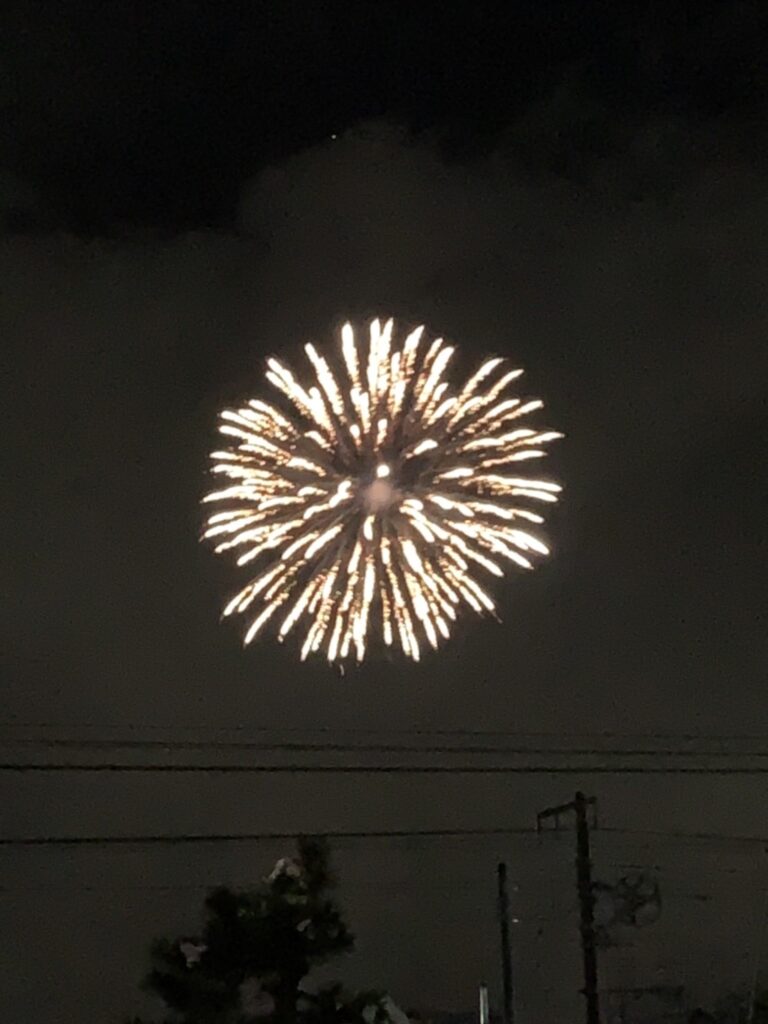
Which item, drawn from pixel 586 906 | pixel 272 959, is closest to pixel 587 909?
pixel 586 906

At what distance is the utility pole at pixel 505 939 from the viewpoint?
2233 cm

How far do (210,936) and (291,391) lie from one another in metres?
9.96

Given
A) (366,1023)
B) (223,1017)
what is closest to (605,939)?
(366,1023)

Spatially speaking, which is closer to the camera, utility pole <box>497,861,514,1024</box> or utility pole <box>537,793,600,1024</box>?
utility pole <box>537,793,600,1024</box>

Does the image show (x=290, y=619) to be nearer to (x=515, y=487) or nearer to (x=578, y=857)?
(x=515, y=487)

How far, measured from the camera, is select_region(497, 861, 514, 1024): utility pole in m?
22.3

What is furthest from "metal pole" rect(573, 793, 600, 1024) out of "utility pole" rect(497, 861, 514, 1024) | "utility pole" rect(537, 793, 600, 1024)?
"utility pole" rect(497, 861, 514, 1024)

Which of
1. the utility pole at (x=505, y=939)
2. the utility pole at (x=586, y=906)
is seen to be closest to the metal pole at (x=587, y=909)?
the utility pole at (x=586, y=906)

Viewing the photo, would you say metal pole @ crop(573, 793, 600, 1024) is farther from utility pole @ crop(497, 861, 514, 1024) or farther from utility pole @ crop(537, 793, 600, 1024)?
utility pole @ crop(497, 861, 514, 1024)

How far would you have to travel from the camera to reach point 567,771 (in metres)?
15.7

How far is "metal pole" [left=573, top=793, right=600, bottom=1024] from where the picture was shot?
60.3 feet

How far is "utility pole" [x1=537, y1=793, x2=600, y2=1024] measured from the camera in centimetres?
1838

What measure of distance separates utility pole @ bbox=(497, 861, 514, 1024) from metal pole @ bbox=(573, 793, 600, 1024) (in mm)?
3844

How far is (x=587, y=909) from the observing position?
18828mm
